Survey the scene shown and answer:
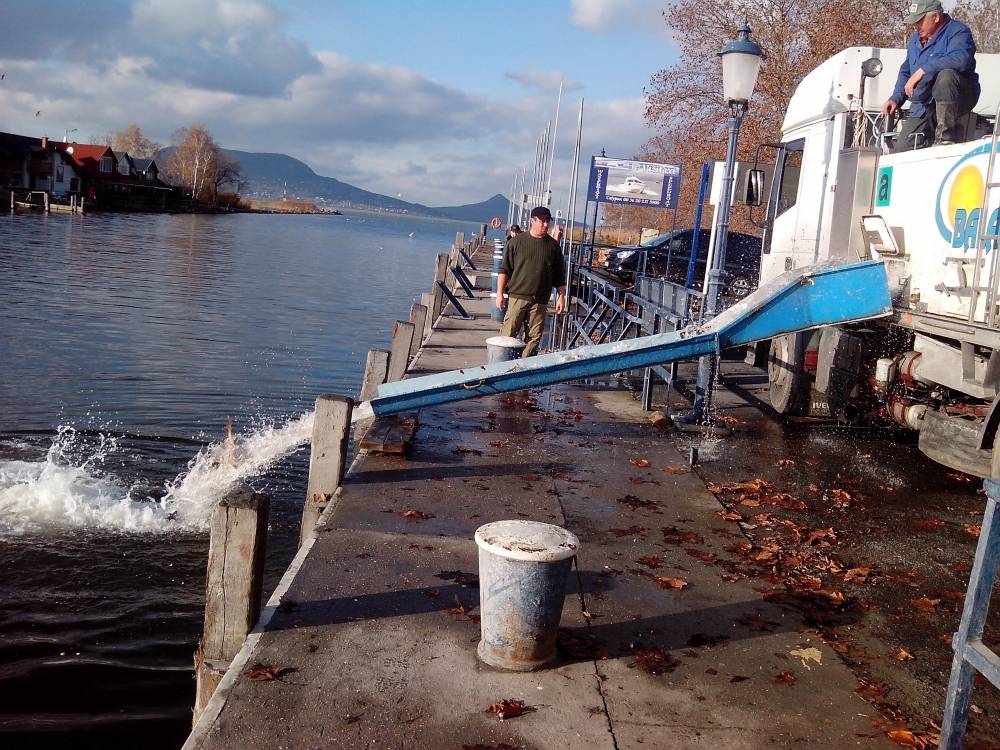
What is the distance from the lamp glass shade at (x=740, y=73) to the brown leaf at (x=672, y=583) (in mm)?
6402

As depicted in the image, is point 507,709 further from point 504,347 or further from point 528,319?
point 528,319

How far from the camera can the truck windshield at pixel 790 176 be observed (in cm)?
1195

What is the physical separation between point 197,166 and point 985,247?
157358mm

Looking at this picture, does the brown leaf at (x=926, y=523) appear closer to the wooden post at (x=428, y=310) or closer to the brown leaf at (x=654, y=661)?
the brown leaf at (x=654, y=661)

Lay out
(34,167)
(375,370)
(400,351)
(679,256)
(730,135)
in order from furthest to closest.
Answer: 1. (34,167)
2. (679,256)
3. (400,351)
4. (730,135)
5. (375,370)

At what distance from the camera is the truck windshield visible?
39.2 feet

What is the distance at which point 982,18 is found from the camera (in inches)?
1155

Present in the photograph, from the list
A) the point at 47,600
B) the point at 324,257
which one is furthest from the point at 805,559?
the point at 324,257

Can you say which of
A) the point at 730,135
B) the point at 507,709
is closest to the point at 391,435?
the point at 507,709

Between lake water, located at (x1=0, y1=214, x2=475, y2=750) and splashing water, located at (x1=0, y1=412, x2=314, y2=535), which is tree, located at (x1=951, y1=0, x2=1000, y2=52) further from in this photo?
splashing water, located at (x1=0, y1=412, x2=314, y2=535)

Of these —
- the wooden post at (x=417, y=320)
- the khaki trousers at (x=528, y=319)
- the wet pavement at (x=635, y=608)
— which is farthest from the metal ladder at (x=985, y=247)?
the wooden post at (x=417, y=320)

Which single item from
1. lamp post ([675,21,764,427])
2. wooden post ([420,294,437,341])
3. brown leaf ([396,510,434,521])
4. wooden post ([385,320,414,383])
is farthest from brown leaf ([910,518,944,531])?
wooden post ([420,294,437,341])

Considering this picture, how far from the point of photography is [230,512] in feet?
15.8

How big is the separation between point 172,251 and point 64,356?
106ft
